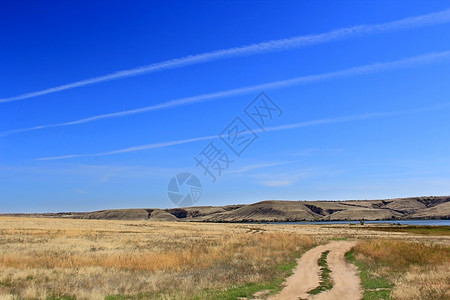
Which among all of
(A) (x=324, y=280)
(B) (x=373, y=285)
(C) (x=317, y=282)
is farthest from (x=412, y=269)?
(C) (x=317, y=282)

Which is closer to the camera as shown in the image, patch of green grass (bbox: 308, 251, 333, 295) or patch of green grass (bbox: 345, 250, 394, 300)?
patch of green grass (bbox: 345, 250, 394, 300)

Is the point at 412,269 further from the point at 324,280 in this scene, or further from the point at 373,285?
the point at 324,280

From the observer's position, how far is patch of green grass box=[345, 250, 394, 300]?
13523 mm

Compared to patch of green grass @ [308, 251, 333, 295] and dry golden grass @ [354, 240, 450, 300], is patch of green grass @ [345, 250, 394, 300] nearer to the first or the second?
dry golden grass @ [354, 240, 450, 300]

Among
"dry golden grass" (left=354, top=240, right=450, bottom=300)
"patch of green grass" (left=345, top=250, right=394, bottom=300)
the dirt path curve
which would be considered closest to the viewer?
"dry golden grass" (left=354, top=240, right=450, bottom=300)

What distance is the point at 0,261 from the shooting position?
67.4 ft

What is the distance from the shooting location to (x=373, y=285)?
15.9 meters

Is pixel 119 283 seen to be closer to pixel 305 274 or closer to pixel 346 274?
pixel 305 274

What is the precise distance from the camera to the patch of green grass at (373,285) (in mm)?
13523

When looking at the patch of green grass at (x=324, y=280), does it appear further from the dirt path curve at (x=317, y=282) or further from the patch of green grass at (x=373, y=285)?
the patch of green grass at (x=373, y=285)

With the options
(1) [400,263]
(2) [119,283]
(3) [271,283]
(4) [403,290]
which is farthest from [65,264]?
(1) [400,263]

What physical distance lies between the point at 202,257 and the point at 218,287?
31.7 feet

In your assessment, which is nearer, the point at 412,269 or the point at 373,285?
the point at 373,285

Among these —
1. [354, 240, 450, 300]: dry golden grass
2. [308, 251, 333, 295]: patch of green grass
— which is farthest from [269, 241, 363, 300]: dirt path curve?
[354, 240, 450, 300]: dry golden grass
